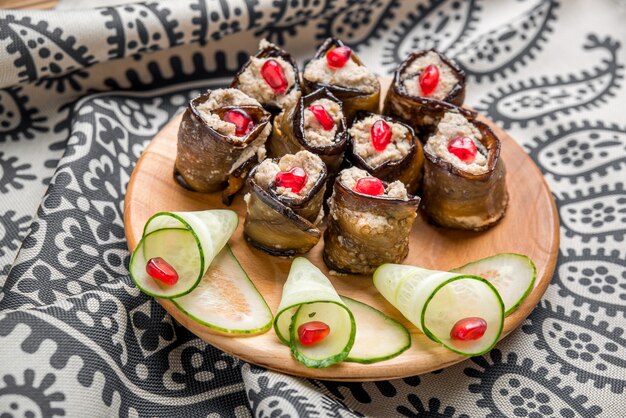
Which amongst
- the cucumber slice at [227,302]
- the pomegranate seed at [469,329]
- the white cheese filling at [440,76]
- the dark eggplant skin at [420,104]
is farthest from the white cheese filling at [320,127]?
the pomegranate seed at [469,329]

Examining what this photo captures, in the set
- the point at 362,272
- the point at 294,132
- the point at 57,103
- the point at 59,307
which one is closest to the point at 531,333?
the point at 362,272

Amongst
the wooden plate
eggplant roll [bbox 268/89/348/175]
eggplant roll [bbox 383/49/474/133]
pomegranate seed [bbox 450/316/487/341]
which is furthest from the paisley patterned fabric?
eggplant roll [bbox 268/89/348/175]

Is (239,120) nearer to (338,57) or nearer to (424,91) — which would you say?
(338,57)

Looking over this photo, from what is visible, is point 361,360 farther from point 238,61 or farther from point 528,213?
point 238,61

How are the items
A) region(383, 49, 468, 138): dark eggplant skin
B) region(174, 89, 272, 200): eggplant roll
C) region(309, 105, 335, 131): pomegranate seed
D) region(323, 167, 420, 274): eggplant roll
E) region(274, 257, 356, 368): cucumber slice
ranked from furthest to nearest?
1. region(383, 49, 468, 138): dark eggplant skin
2. region(309, 105, 335, 131): pomegranate seed
3. region(174, 89, 272, 200): eggplant roll
4. region(323, 167, 420, 274): eggplant roll
5. region(274, 257, 356, 368): cucumber slice

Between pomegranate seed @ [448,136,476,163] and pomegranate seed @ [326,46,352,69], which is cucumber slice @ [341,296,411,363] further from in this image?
pomegranate seed @ [326,46,352,69]
